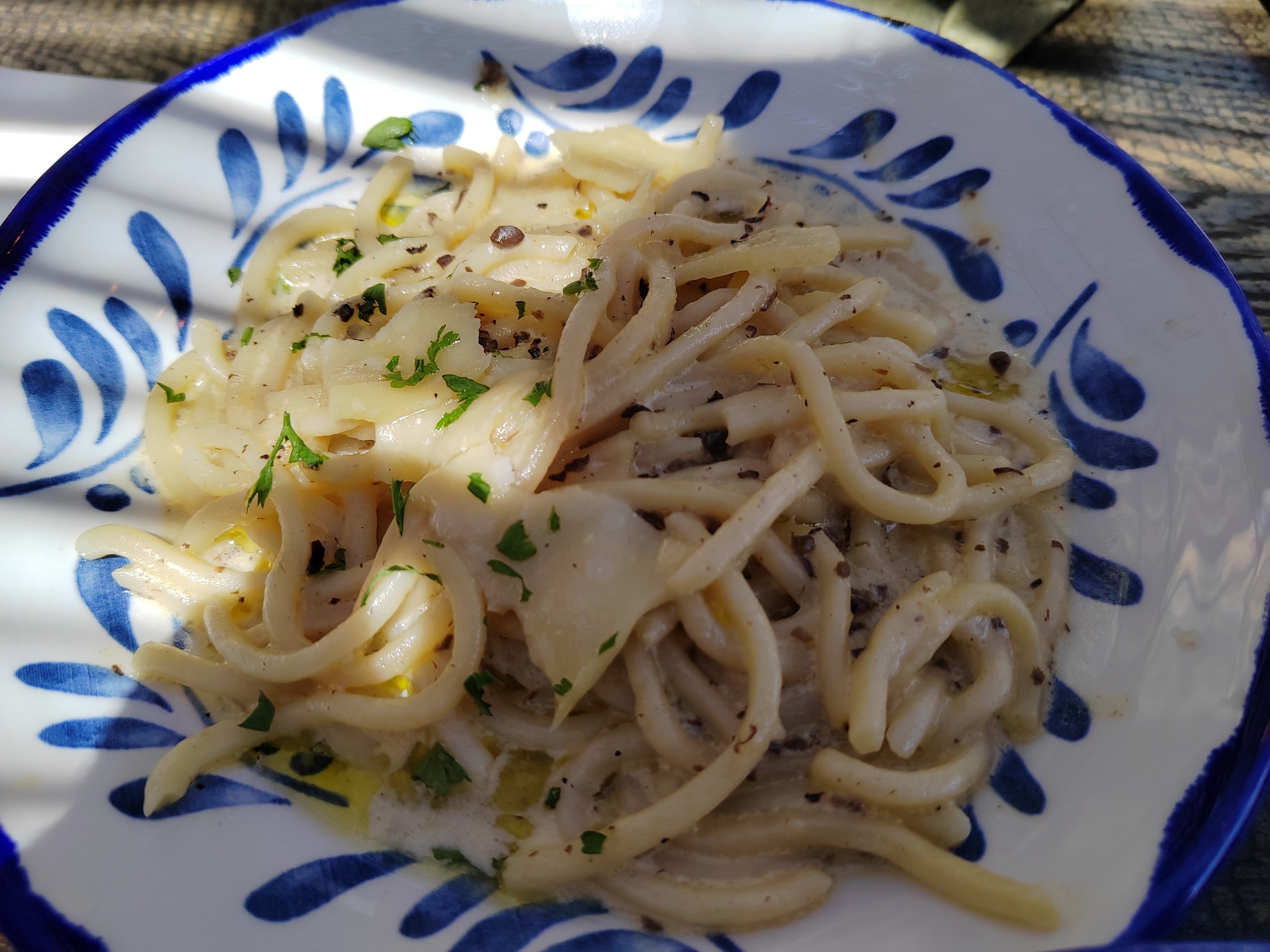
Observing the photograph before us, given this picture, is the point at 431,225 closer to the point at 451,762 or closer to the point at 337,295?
the point at 337,295

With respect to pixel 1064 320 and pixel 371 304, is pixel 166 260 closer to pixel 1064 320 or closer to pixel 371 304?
pixel 371 304

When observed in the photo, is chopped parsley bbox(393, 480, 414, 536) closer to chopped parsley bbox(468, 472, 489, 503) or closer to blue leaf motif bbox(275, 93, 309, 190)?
chopped parsley bbox(468, 472, 489, 503)

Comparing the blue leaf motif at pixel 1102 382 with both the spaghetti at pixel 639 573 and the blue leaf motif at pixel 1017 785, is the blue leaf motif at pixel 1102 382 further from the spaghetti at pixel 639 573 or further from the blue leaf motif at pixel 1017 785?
the blue leaf motif at pixel 1017 785

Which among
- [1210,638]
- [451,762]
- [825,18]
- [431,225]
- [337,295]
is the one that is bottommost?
[451,762]

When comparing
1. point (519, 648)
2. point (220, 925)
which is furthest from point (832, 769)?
point (220, 925)

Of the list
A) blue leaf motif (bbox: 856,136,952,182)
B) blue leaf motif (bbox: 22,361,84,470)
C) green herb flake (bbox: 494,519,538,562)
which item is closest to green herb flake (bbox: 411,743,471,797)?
green herb flake (bbox: 494,519,538,562)

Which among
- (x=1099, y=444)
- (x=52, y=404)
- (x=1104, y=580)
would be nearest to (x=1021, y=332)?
(x=1099, y=444)
